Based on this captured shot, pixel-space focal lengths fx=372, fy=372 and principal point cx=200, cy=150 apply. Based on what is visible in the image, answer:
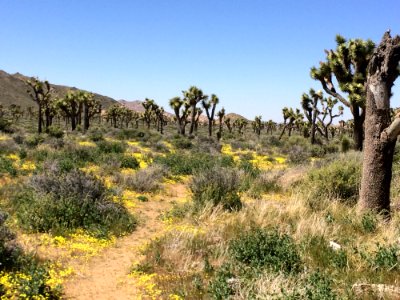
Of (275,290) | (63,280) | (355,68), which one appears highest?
(355,68)

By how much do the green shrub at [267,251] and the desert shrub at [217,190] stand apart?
8.74 ft

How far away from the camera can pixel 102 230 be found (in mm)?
8719

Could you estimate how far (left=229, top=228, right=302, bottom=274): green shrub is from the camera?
6200mm

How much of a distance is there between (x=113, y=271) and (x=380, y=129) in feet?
23.1

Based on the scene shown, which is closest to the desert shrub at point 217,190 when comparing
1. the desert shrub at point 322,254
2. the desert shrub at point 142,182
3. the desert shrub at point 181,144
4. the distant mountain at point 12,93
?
the desert shrub at point 142,182

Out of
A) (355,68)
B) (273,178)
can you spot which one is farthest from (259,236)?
(355,68)

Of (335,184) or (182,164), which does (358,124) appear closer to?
(182,164)

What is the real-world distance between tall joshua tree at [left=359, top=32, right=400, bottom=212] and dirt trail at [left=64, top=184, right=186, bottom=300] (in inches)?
212

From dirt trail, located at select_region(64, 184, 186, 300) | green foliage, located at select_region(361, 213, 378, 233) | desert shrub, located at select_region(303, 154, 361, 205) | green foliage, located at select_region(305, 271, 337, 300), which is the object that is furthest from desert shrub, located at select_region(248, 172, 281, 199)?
green foliage, located at select_region(305, 271, 337, 300)

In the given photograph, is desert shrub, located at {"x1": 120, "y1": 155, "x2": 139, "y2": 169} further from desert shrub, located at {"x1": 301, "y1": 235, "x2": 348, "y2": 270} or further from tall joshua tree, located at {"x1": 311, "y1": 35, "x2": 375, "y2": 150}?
desert shrub, located at {"x1": 301, "y1": 235, "x2": 348, "y2": 270}

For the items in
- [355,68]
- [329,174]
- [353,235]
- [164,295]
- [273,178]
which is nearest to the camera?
[164,295]

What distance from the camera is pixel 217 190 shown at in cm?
1066

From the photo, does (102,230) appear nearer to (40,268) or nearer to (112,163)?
(40,268)

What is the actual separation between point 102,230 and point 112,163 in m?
8.96
